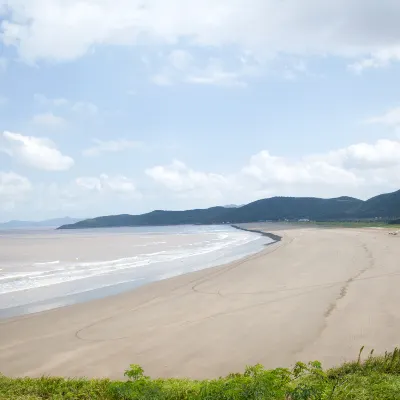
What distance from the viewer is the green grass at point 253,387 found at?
5.84 metres

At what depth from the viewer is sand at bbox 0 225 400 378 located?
31.0 ft

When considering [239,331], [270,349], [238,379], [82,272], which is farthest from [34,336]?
[82,272]

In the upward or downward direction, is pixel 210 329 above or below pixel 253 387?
below

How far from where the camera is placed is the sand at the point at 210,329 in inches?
372

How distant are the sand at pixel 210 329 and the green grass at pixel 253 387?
177 cm

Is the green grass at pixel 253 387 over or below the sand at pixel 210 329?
over

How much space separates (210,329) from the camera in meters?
11.9

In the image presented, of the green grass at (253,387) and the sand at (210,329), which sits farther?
the sand at (210,329)

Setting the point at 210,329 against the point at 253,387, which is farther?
the point at 210,329

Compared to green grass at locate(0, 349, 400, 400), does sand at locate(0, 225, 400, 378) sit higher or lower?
lower

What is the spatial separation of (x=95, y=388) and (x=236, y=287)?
12.4m

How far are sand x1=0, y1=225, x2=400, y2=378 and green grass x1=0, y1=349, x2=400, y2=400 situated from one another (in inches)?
69.8

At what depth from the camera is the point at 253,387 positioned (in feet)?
19.3

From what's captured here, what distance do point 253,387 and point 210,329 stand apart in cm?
615
